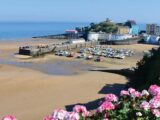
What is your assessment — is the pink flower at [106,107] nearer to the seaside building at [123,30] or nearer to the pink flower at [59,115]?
the pink flower at [59,115]

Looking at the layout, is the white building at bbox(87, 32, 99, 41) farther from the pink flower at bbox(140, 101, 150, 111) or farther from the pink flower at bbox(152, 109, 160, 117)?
the pink flower at bbox(152, 109, 160, 117)

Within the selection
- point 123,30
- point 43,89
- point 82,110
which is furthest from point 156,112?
point 123,30

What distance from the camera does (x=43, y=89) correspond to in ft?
90.9

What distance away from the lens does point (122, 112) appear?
5344 millimetres

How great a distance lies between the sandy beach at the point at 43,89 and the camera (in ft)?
70.1

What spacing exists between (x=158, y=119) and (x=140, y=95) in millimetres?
976

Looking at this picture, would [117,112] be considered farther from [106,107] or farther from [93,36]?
[93,36]

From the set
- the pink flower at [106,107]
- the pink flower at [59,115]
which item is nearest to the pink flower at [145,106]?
the pink flower at [106,107]

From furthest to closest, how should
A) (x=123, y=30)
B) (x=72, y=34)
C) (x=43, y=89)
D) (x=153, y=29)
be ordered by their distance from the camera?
(x=153, y=29)
(x=123, y=30)
(x=72, y=34)
(x=43, y=89)

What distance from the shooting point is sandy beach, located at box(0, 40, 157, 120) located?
2138cm

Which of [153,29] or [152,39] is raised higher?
[153,29]

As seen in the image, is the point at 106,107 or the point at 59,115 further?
the point at 106,107

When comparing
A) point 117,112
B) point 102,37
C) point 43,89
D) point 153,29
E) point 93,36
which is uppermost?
point 117,112

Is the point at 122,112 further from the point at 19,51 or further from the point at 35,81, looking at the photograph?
the point at 19,51
